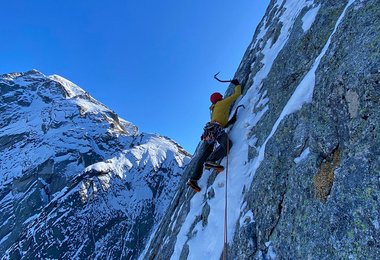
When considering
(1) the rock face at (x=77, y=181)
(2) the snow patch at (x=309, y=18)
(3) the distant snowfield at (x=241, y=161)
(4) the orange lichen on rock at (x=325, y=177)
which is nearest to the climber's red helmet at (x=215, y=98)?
(3) the distant snowfield at (x=241, y=161)

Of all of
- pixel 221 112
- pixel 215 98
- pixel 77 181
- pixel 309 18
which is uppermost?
pixel 77 181

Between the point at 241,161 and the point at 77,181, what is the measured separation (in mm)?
77123

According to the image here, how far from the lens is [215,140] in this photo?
8.91 m

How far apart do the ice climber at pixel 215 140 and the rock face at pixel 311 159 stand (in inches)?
13.1

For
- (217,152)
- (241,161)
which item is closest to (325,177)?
(241,161)

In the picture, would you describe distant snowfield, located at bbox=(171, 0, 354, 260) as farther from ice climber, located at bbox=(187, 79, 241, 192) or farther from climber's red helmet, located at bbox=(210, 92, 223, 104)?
climber's red helmet, located at bbox=(210, 92, 223, 104)

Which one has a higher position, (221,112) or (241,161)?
(221,112)

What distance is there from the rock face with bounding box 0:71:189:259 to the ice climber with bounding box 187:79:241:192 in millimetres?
64486

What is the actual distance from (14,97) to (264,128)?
475 feet

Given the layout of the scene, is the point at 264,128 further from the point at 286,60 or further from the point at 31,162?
the point at 31,162

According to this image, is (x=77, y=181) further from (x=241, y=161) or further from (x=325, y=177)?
(x=325, y=177)

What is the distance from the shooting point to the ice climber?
341 inches

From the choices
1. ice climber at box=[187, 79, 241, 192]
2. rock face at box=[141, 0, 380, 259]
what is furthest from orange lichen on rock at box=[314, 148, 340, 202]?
ice climber at box=[187, 79, 241, 192]

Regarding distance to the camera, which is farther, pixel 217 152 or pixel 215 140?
pixel 215 140
